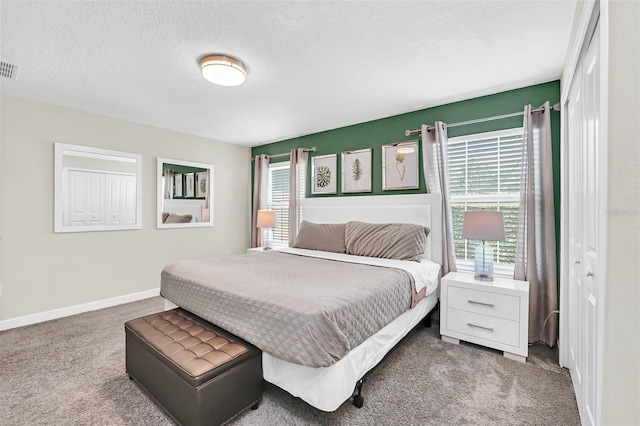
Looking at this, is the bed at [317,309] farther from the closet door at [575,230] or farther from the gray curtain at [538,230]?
the closet door at [575,230]

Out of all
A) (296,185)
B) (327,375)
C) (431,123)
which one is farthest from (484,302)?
(296,185)

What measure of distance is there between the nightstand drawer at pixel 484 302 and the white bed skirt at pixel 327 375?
98cm

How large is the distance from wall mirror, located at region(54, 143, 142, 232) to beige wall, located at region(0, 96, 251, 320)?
0.08 m

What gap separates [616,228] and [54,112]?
4694 mm

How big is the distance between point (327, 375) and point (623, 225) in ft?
4.51

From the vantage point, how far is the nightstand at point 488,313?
7.51 feet

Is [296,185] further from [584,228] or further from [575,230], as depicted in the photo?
[584,228]

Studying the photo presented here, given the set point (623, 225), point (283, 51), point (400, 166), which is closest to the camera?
point (623, 225)

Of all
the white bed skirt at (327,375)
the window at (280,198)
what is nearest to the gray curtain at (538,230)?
Result: the white bed skirt at (327,375)

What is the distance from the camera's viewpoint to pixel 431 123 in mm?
3332

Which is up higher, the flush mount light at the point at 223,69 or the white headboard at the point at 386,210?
the flush mount light at the point at 223,69

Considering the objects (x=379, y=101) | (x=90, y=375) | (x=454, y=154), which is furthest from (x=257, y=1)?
(x=90, y=375)

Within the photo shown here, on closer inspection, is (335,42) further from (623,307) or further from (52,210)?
(52,210)

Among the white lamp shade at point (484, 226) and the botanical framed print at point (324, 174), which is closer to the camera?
the white lamp shade at point (484, 226)
